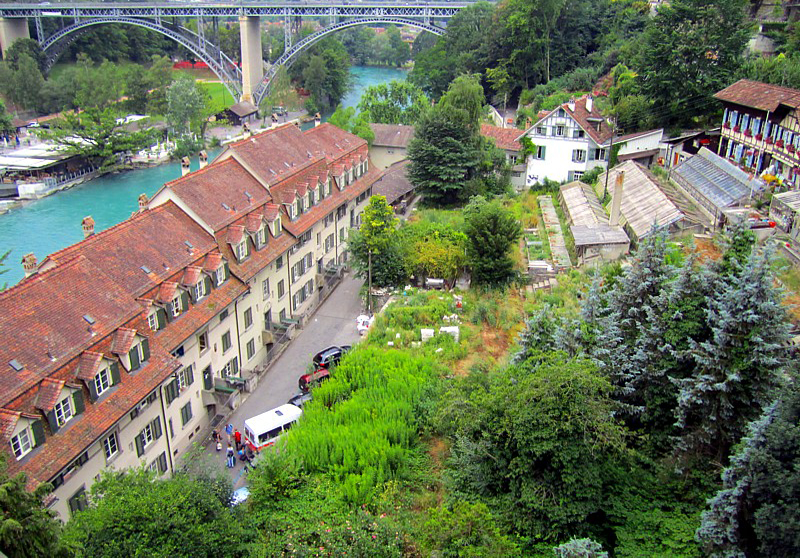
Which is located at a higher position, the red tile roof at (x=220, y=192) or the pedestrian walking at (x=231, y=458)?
the red tile roof at (x=220, y=192)

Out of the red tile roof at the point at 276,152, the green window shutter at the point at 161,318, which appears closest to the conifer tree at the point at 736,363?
the green window shutter at the point at 161,318

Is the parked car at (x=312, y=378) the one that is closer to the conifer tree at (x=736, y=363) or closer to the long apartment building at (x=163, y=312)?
→ the long apartment building at (x=163, y=312)

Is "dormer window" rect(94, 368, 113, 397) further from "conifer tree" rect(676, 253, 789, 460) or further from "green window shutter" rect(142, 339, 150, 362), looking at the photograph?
"conifer tree" rect(676, 253, 789, 460)

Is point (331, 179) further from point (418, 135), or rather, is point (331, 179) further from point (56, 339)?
point (56, 339)

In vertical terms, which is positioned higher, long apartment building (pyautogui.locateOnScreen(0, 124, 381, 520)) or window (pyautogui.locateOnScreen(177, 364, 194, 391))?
long apartment building (pyautogui.locateOnScreen(0, 124, 381, 520))

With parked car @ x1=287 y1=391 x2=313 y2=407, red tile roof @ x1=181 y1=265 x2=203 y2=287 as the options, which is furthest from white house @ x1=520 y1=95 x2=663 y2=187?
red tile roof @ x1=181 y1=265 x2=203 y2=287

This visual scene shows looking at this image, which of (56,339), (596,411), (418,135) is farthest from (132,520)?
(418,135)

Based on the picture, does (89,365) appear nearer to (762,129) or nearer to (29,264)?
(29,264)
